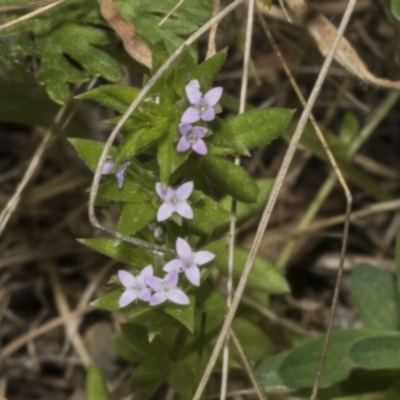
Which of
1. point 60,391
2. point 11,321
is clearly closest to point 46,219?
point 11,321

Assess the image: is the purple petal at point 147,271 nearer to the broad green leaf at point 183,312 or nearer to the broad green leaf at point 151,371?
the broad green leaf at point 183,312

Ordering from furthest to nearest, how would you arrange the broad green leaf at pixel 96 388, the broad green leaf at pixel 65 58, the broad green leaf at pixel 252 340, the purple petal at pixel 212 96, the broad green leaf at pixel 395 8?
the broad green leaf at pixel 252 340 → the broad green leaf at pixel 96 388 → the broad green leaf at pixel 65 58 → the broad green leaf at pixel 395 8 → the purple petal at pixel 212 96

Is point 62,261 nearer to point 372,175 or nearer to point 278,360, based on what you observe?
point 278,360

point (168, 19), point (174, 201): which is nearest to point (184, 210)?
point (174, 201)

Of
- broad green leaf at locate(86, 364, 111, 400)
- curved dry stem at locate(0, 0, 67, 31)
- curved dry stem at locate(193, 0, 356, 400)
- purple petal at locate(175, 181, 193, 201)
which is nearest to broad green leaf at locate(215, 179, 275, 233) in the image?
curved dry stem at locate(193, 0, 356, 400)

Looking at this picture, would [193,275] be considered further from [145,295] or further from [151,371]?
[151,371]

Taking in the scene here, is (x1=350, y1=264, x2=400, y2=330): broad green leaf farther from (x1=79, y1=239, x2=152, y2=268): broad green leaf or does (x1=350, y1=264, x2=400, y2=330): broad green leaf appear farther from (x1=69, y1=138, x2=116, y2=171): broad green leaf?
(x1=69, y1=138, x2=116, y2=171): broad green leaf

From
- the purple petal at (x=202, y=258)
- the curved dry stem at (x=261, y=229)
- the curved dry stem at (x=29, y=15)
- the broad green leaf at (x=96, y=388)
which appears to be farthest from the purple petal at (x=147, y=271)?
the curved dry stem at (x=29, y=15)
